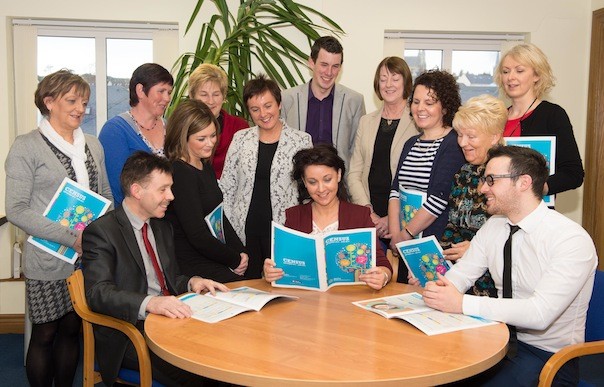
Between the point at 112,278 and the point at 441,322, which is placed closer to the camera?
the point at 441,322

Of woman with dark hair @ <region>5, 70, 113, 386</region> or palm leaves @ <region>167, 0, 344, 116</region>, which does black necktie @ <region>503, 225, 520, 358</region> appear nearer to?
woman with dark hair @ <region>5, 70, 113, 386</region>

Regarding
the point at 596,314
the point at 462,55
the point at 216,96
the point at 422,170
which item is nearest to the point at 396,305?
the point at 596,314

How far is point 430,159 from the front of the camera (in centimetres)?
319

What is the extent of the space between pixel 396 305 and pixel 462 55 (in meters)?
3.67

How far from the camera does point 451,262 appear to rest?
2904mm

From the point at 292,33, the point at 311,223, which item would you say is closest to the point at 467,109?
the point at 311,223

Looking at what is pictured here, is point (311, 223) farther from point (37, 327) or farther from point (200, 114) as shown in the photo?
point (37, 327)

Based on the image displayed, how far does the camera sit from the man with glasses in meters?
2.24

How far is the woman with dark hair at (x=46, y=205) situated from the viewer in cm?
293

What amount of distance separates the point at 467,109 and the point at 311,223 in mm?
872

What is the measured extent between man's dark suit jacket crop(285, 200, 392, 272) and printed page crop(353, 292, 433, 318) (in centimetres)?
36

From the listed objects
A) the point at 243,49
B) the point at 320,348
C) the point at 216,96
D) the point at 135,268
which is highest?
the point at 243,49

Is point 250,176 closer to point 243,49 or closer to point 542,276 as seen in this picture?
point 243,49

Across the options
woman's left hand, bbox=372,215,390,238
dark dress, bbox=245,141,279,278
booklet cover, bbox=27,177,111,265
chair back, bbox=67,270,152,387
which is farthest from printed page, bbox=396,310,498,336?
booklet cover, bbox=27,177,111,265
